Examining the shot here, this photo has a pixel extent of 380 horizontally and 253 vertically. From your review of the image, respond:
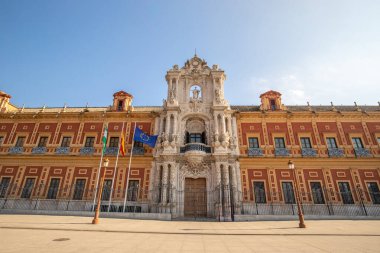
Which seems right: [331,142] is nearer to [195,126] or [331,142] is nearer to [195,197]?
[195,126]

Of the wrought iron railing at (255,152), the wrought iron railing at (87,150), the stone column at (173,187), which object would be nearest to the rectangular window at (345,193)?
the wrought iron railing at (255,152)

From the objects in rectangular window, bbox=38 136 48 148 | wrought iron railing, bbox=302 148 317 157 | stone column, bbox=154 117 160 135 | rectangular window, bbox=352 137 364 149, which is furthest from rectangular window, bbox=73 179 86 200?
rectangular window, bbox=352 137 364 149

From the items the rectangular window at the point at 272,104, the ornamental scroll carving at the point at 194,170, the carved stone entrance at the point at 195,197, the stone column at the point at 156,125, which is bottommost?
the carved stone entrance at the point at 195,197

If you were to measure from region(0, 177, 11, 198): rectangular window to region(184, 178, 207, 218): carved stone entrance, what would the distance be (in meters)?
16.7

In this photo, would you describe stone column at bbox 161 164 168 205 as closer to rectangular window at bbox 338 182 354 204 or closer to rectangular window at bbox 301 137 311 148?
rectangular window at bbox 301 137 311 148

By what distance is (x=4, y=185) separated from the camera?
62.9ft

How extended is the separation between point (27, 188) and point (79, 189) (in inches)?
198

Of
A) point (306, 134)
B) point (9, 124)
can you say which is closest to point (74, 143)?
point (9, 124)

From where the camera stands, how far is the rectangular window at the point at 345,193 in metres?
17.2

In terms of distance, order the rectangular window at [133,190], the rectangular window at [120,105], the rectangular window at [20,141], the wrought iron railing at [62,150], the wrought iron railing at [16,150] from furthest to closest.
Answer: the rectangular window at [120,105] < the rectangular window at [20,141] < the wrought iron railing at [16,150] < the wrought iron railing at [62,150] < the rectangular window at [133,190]

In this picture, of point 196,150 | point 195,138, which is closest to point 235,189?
point 196,150

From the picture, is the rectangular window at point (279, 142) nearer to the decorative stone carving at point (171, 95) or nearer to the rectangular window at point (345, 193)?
the rectangular window at point (345, 193)

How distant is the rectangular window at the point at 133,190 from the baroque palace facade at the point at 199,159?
9 cm

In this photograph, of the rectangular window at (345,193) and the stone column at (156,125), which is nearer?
the rectangular window at (345,193)
